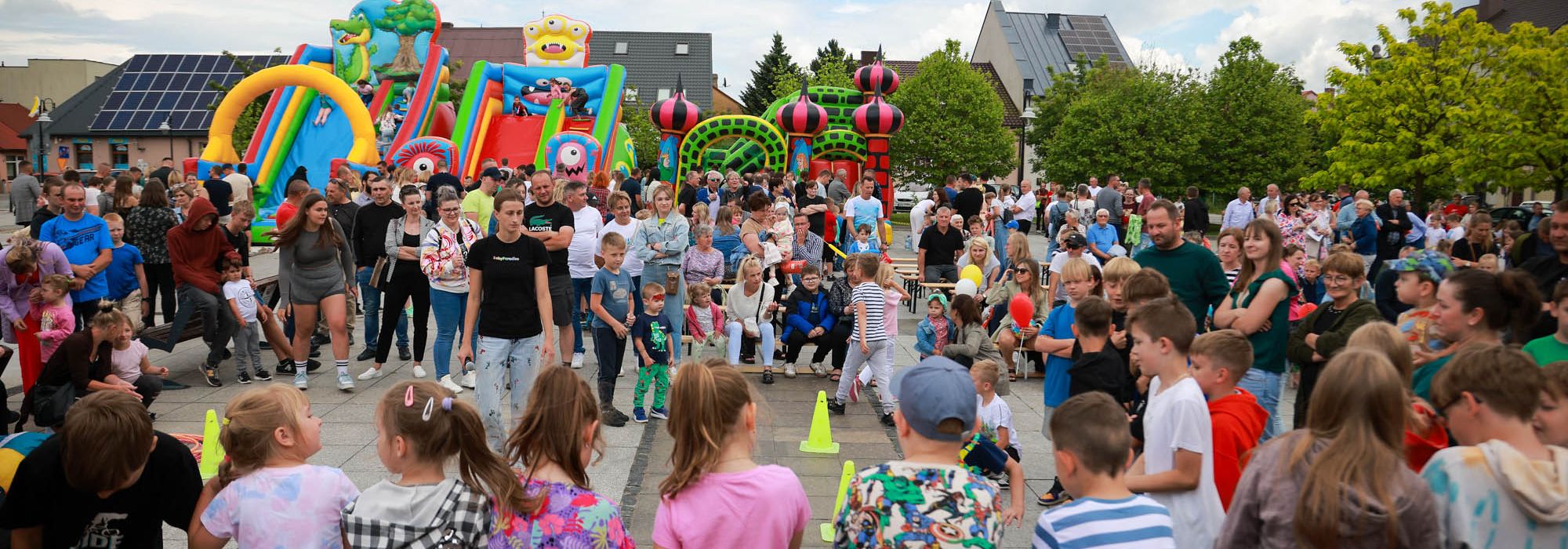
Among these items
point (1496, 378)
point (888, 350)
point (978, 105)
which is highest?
point (978, 105)

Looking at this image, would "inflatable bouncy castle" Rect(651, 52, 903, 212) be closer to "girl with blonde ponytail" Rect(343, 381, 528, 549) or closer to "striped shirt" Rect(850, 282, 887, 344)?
"striped shirt" Rect(850, 282, 887, 344)

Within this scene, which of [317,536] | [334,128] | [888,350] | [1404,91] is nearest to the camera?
[317,536]

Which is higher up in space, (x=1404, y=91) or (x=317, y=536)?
(x=1404, y=91)

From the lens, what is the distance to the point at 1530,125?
19938 millimetres

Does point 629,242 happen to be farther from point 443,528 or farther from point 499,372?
point 443,528

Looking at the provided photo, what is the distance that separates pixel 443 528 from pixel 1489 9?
154ft

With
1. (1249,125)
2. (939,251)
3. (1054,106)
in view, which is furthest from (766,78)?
(939,251)

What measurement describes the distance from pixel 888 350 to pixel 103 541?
5.34 m

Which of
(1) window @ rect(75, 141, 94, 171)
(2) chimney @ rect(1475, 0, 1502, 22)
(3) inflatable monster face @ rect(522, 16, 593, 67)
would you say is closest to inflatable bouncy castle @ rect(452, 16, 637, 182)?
(3) inflatable monster face @ rect(522, 16, 593, 67)

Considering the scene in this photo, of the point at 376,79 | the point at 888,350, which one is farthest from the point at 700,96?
the point at 888,350

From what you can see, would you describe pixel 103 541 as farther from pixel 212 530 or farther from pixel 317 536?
pixel 317 536

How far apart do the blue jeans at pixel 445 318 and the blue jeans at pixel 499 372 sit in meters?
1.36

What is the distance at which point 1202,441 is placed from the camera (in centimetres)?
337

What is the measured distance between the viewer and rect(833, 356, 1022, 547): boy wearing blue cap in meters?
2.74
